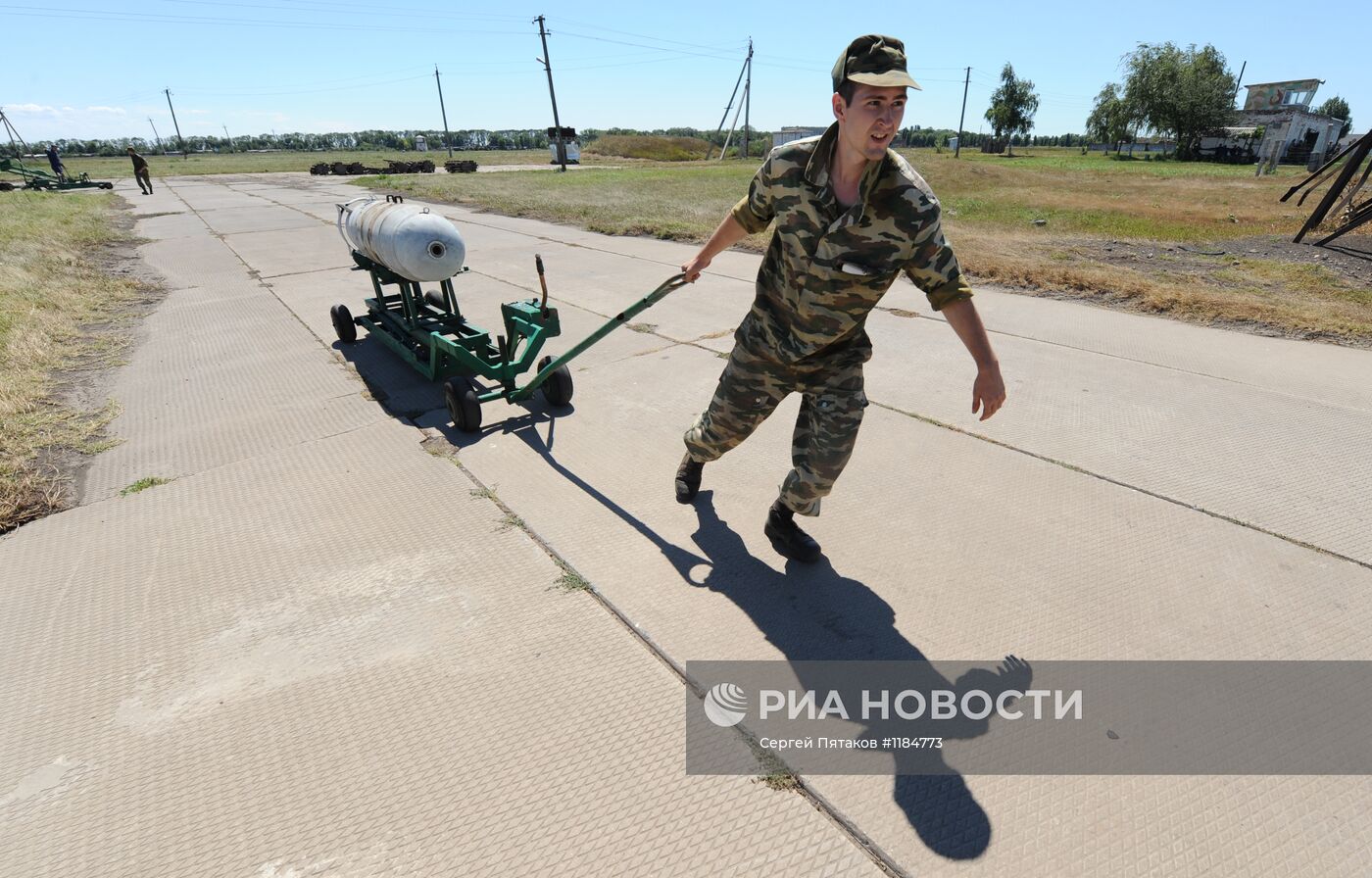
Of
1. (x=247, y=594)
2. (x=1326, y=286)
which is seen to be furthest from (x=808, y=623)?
(x=1326, y=286)

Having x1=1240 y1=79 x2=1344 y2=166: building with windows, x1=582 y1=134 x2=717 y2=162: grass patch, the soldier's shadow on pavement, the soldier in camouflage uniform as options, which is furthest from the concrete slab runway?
x1=582 y1=134 x2=717 y2=162: grass patch

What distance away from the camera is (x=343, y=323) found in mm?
5875

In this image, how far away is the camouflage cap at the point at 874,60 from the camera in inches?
77.9

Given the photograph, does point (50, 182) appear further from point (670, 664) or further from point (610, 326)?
point (670, 664)

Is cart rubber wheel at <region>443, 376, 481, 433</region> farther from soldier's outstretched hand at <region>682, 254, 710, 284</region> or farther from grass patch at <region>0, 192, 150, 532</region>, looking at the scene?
grass patch at <region>0, 192, 150, 532</region>

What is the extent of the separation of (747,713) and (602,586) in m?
0.86

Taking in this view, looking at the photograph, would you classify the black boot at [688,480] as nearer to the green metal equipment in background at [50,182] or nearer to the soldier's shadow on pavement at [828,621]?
the soldier's shadow on pavement at [828,621]

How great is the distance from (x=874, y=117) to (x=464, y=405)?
2.96 meters

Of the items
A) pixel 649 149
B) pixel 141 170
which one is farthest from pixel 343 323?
pixel 649 149

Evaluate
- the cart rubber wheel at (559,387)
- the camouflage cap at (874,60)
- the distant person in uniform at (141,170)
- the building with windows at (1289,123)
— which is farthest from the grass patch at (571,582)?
the building with windows at (1289,123)

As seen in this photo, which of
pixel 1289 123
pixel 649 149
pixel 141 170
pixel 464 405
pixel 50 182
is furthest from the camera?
pixel 649 149

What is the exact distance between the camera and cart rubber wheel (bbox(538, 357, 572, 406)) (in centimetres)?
445

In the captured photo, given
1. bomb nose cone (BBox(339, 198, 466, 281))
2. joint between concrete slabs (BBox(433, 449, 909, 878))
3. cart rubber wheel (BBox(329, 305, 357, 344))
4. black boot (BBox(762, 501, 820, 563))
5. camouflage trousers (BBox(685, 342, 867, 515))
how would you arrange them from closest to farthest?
1. joint between concrete slabs (BBox(433, 449, 909, 878))
2. camouflage trousers (BBox(685, 342, 867, 515))
3. black boot (BBox(762, 501, 820, 563))
4. bomb nose cone (BBox(339, 198, 466, 281))
5. cart rubber wheel (BBox(329, 305, 357, 344))

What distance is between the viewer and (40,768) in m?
1.99
